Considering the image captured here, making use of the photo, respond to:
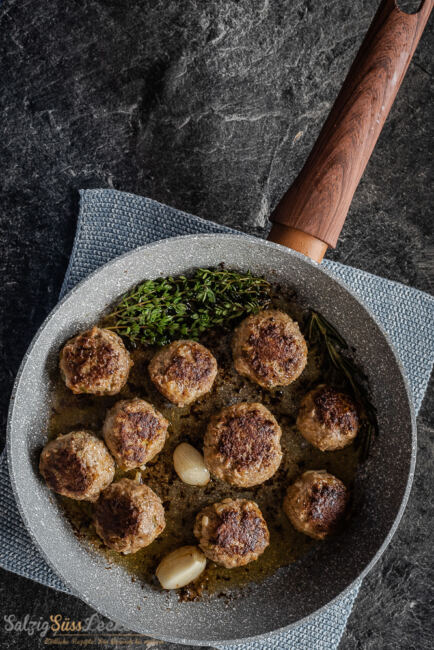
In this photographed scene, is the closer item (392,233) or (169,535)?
(169,535)

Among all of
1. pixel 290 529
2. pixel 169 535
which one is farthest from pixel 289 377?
pixel 169 535

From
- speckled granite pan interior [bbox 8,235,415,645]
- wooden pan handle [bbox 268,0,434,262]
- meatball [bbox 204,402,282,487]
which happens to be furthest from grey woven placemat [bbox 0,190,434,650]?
meatball [bbox 204,402,282,487]

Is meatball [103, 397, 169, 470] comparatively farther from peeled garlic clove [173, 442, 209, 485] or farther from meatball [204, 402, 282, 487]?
meatball [204, 402, 282, 487]

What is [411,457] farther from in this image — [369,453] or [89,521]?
[89,521]

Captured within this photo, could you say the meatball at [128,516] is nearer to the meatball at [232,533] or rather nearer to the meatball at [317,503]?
the meatball at [232,533]

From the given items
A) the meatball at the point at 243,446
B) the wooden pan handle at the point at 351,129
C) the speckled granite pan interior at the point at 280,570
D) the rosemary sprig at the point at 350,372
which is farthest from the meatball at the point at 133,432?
the wooden pan handle at the point at 351,129

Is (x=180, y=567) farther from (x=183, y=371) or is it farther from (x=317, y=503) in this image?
(x=183, y=371)
